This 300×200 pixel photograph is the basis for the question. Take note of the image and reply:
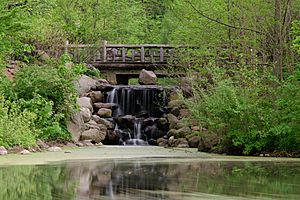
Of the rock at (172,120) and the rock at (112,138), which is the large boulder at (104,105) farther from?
the rock at (172,120)

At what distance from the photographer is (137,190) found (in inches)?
223

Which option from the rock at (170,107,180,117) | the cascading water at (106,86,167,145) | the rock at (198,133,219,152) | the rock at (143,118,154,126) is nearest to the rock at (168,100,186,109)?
the rock at (170,107,180,117)

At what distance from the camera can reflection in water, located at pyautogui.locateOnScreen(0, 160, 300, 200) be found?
5.35 metres

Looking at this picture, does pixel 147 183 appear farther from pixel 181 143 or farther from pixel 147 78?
pixel 147 78

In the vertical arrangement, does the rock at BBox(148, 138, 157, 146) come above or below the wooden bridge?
below

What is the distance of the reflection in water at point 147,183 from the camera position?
5352 millimetres

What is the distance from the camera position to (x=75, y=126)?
62.4ft

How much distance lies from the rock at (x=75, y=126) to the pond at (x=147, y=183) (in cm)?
980

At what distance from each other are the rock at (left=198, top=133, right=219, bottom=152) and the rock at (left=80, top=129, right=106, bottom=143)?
5269 millimetres

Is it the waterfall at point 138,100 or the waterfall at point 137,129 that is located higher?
the waterfall at point 138,100

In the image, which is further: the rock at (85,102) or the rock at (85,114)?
the rock at (85,102)

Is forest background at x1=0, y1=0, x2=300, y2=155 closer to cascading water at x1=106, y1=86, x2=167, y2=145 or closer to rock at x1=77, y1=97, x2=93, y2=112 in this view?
rock at x1=77, y1=97, x2=93, y2=112

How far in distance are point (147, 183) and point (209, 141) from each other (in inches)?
349

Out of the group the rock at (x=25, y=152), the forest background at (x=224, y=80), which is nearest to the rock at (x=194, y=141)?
the forest background at (x=224, y=80)
